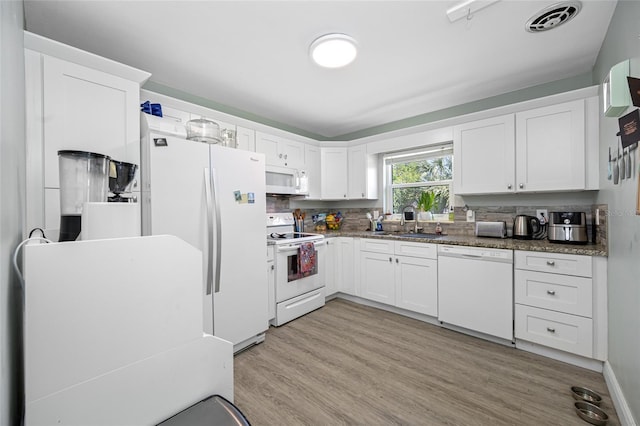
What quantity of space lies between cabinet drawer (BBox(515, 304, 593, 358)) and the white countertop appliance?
6.60 feet

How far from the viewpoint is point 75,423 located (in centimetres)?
82

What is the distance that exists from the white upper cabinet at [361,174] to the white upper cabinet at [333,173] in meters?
0.08

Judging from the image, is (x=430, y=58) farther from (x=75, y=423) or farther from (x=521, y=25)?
(x=75, y=423)

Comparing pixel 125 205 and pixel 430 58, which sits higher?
pixel 430 58

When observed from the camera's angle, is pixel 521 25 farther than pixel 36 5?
Yes

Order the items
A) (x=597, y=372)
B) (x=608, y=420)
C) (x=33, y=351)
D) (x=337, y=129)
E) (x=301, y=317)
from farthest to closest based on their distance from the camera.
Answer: (x=337, y=129) < (x=301, y=317) < (x=597, y=372) < (x=608, y=420) < (x=33, y=351)

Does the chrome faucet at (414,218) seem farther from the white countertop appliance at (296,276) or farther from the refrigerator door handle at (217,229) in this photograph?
the refrigerator door handle at (217,229)

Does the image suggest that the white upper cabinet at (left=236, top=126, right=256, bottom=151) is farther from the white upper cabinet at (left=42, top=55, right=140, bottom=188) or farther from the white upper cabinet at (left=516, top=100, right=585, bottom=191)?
the white upper cabinet at (left=516, top=100, right=585, bottom=191)

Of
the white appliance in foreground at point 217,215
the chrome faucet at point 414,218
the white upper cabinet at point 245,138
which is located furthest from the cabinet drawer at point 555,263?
the white upper cabinet at point 245,138

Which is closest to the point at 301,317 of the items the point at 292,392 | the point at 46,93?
the point at 292,392

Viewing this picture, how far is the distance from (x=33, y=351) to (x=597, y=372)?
10.7 feet

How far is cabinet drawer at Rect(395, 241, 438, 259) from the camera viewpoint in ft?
9.10

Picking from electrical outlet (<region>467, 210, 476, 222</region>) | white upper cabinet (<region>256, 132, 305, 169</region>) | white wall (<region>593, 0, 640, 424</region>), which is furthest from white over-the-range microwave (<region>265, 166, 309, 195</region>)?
white wall (<region>593, 0, 640, 424</region>)

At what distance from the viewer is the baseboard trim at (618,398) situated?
1.43 metres
